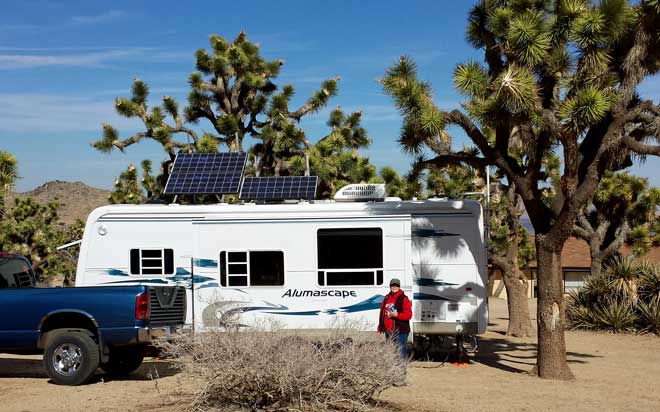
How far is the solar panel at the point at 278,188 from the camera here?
15484 millimetres

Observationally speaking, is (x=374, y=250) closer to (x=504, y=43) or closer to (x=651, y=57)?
(x=504, y=43)

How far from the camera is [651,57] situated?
1270 cm

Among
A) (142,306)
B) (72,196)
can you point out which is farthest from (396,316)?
(72,196)

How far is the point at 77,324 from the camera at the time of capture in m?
12.8

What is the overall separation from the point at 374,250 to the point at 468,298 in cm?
187

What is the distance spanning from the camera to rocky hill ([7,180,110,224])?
61.3 meters

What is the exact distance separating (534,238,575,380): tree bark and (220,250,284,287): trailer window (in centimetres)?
444

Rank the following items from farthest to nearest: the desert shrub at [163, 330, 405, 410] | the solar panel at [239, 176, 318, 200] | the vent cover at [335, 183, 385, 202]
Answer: the solar panel at [239, 176, 318, 200] < the vent cover at [335, 183, 385, 202] < the desert shrub at [163, 330, 405, 410]

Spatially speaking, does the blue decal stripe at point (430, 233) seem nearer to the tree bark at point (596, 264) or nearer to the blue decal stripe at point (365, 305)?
the blue decal stripe at point (365, 305)

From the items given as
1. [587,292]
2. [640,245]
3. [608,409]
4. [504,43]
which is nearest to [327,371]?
[608,409]

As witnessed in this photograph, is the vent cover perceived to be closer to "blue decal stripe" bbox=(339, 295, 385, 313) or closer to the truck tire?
"blue decal stripe" bbox=(339, 295, 385, 313)

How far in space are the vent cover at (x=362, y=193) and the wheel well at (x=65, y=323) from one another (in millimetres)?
4885

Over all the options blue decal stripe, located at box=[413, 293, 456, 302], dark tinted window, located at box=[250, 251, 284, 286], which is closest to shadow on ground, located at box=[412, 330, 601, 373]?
blue decal stripe, located at box=[413, 293, 456, 302]

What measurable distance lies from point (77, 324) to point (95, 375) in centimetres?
127
